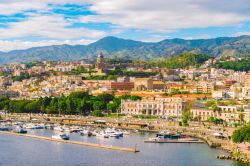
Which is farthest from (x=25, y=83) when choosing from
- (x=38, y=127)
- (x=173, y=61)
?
(x=38, y=127)

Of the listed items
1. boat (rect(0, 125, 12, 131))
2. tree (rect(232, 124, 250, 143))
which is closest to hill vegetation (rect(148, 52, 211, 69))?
boat (rect(0, 125, 12, 131))

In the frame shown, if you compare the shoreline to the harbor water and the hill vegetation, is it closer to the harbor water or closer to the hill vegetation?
the harbor water

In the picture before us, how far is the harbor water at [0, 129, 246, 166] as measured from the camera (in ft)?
77.4

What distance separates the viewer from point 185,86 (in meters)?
65.9

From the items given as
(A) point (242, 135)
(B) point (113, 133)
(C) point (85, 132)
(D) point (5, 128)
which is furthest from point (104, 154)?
(D) point (5, 128)

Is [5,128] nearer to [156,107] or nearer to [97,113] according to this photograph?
[97,113]

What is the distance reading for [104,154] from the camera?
25891mm

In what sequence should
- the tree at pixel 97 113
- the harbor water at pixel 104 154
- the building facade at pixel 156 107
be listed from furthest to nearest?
the building facade at pixel 156 107, the tree at pixel 97 113, the harbor water at pixel 104 154

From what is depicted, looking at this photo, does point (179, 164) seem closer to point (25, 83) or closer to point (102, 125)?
point (102, 125)

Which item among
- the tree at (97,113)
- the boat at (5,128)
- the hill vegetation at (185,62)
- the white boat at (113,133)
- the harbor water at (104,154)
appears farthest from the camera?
the hill vegetation at (185,62)

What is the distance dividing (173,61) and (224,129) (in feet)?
221

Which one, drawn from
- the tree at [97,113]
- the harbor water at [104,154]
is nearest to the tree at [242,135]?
the harbor water at [104,154]

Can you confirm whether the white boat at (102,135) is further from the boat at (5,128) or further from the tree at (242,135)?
the tree at (242,135)

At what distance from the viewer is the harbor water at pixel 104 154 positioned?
77.4 feet
